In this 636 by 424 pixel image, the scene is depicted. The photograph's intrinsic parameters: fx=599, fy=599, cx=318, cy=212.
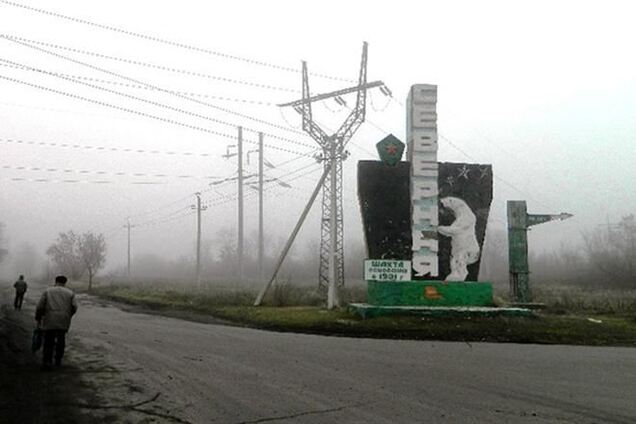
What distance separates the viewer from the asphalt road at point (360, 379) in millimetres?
7652

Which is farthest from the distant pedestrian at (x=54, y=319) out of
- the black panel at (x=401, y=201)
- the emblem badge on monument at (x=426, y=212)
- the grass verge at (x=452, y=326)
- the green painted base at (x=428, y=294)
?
the black panel at (x=401, y=201)

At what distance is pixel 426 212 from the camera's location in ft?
78.3

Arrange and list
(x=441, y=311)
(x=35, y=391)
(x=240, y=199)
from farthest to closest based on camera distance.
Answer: (x=240, y=199) < (x=441, y=311) < (x=35, y=391)

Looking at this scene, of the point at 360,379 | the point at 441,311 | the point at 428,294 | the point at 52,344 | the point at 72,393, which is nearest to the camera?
the point at 72,393

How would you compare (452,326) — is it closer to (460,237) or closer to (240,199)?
(460,237)

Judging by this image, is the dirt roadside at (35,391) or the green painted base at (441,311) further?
the green painted base at (441,311)

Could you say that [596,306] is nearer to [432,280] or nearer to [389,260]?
[432,280]

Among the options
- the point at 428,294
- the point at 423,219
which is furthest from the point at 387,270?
the point at 423,219

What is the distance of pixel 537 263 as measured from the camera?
91.8 meters

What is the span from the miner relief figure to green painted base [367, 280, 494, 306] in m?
0.82

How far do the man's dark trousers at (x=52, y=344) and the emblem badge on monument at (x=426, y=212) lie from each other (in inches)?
538

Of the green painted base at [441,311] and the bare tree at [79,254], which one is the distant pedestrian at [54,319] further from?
the bare tree at [79,254]

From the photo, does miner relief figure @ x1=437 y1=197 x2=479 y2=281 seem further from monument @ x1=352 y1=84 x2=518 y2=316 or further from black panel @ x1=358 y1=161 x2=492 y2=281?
black panel @ x1=358 y1=161 x2=492 y2=281

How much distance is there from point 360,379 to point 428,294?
1306cm
